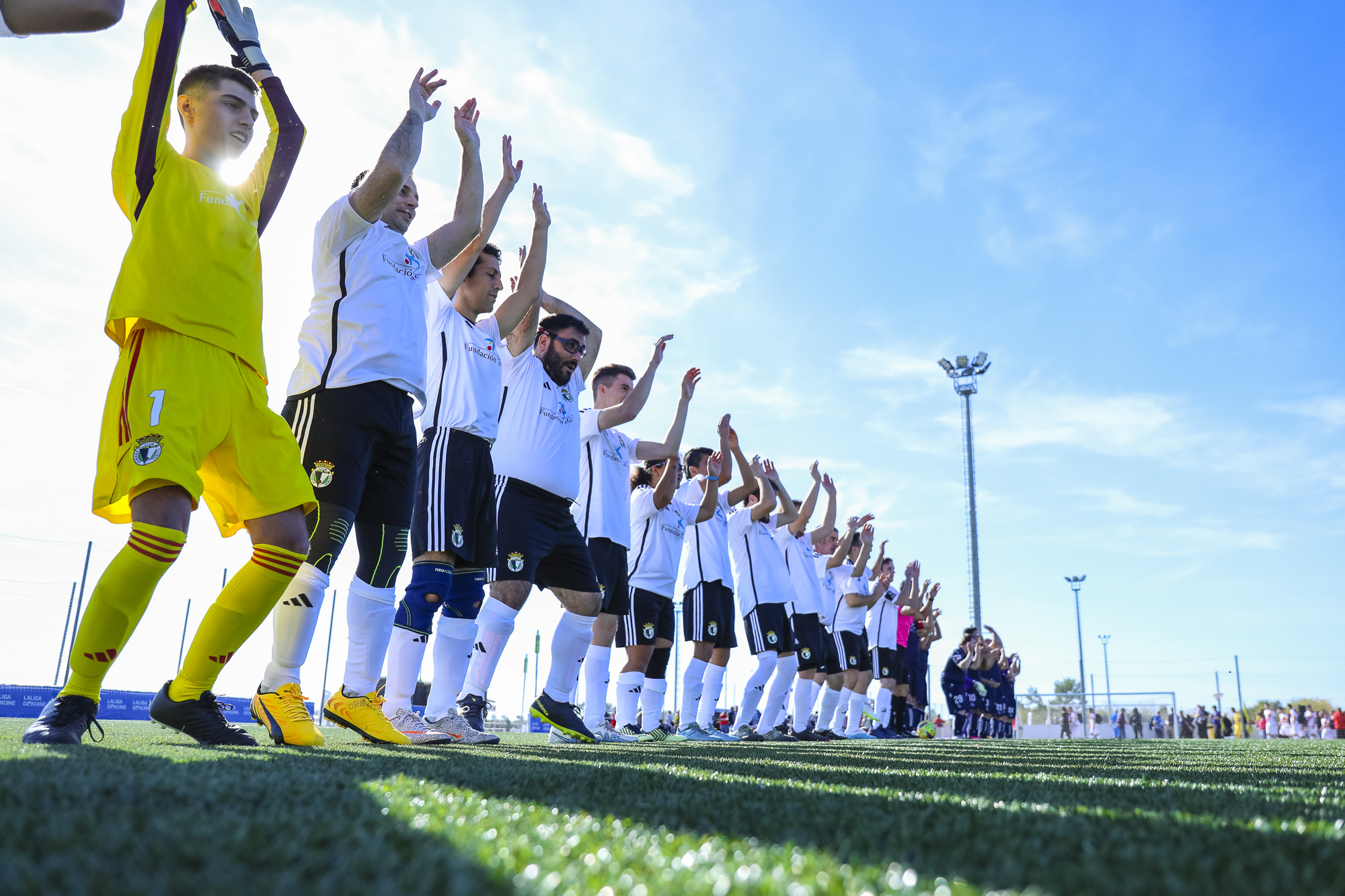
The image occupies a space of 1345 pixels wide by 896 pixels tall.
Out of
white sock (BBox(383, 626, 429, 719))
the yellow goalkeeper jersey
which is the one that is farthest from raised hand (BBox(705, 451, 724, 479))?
the yellow goalkeeper jersey

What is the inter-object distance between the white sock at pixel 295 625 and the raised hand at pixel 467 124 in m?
2.21

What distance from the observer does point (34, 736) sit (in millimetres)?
2523

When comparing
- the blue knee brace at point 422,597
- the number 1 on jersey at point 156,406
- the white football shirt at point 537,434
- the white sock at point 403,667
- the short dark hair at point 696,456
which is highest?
the short dark hair at point 696,456

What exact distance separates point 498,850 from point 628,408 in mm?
5638

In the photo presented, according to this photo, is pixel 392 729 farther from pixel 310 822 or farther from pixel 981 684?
pixel 981 684

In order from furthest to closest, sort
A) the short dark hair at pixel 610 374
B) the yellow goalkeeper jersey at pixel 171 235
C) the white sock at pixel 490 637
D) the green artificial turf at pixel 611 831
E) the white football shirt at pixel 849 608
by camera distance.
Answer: the white football shirt at pixel 849 608 < the short dark hair at pixel 610 374 < the white sock at pixel 490 637 < the yellow goalkeeper jersey at pixel 171 235 < the green artificial turf at pixel 611 831

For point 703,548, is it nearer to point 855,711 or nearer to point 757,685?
point 757,685

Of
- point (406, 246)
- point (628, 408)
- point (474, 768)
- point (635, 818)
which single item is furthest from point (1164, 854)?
point (628, 408)

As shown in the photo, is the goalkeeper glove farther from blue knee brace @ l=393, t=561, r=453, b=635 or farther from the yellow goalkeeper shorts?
blue knee brace @ l=393, t=561, r=453, b=635

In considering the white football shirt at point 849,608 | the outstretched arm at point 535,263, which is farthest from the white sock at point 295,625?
the white football shirt at point 849,608

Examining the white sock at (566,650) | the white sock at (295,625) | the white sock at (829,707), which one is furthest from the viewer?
the white sock at (829,707)

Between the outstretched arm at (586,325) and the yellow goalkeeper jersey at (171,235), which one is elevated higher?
the outstretched arm at (586,325)

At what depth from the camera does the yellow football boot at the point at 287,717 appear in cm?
321

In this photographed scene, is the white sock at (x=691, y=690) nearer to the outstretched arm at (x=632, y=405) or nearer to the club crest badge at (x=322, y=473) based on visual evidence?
the outstretched arm at (x=632, y=405)
